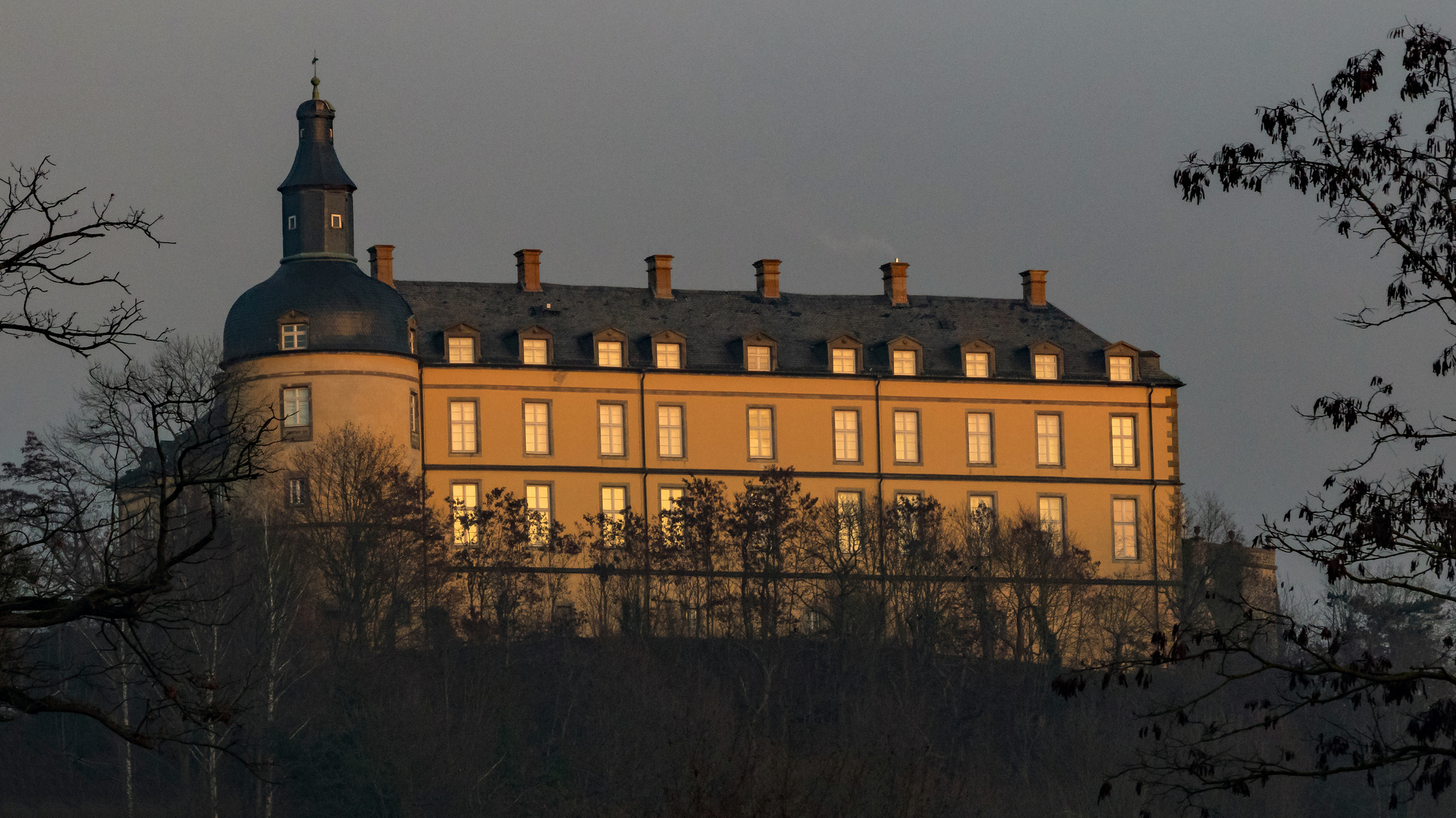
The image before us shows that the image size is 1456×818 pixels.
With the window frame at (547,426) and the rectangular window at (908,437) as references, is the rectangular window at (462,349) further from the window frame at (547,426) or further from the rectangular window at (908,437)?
the rectangular window at (908,437)

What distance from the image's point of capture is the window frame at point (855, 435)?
6588 cm

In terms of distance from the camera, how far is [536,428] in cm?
6331

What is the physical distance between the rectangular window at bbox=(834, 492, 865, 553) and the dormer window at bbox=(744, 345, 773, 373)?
4123 mm

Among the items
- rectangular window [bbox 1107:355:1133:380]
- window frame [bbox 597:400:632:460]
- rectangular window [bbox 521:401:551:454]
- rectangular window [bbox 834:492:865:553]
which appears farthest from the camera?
rectangular window [bbox 1107:355:1133:380]

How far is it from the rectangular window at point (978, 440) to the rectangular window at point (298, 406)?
19026 mm

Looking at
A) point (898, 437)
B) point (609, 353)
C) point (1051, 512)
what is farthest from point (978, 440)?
point (609, 353)

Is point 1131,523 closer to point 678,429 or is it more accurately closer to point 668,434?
point 678,429

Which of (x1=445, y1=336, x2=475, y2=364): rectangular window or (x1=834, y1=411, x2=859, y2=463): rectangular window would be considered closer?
(x1=445, y1=336, x2=475, y2=364): rectangular window

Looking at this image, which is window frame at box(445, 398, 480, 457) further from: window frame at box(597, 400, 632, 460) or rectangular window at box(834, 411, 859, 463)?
rectangular window at box(834, 411, 859, 463)

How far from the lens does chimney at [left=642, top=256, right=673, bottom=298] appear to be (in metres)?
68.6

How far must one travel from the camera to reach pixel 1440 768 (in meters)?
16.0

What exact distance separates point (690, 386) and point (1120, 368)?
13.1m

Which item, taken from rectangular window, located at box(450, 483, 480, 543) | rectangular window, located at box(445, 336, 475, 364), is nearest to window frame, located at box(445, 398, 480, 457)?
rectangular window, located at box(450, 483, 480, 543)

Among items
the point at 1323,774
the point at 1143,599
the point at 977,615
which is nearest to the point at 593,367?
the point at 977,615
